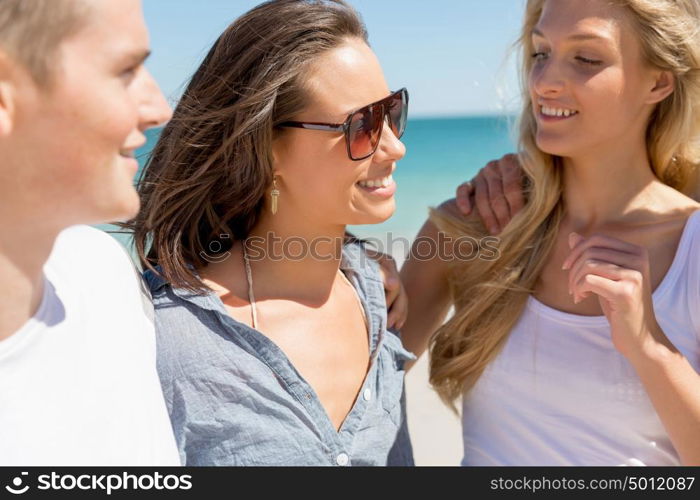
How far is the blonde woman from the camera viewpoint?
2.55 m

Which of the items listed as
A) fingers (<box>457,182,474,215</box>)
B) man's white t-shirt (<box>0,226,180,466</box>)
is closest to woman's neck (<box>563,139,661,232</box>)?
fingers (<box>457,182,474,215</box>)

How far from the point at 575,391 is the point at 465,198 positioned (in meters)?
0.87

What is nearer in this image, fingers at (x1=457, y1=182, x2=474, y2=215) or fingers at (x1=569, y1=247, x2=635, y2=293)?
fingers at (x1=569, y1=247, x2=635, y2=293)

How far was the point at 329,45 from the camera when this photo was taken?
100 inches

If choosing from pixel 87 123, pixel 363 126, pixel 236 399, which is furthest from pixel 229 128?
pixel 87 123

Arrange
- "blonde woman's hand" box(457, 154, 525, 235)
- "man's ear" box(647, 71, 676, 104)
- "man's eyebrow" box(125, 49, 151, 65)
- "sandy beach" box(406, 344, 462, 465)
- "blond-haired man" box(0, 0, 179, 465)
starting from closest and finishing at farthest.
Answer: "blond-haired man" box(0, 0, 179, 465) < "man's eyebrow" box(125, 49, 151, 65) < "man's ear" box(647, 71, 676, 104) < "blonde woman's hand" box(457, 154, 525, 235) < "sandy beach" box(406, 344, 462, 465)

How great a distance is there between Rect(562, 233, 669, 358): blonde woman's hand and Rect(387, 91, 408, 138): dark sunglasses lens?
722 millimetres

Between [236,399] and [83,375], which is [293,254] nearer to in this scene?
[236,399]

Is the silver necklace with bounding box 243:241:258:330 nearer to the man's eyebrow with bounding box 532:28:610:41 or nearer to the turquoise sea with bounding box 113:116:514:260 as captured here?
the man's eyebrow with bounding box 532:28:610:41

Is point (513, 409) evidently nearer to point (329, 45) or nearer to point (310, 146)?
point (310, 146)

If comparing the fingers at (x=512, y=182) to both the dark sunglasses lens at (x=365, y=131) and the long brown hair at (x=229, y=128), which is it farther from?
the long brown hair at (x=229, y=128)

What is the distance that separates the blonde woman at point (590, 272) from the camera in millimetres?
2549

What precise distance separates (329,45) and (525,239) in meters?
1.09

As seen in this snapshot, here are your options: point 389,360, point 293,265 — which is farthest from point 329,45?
point 389,360
